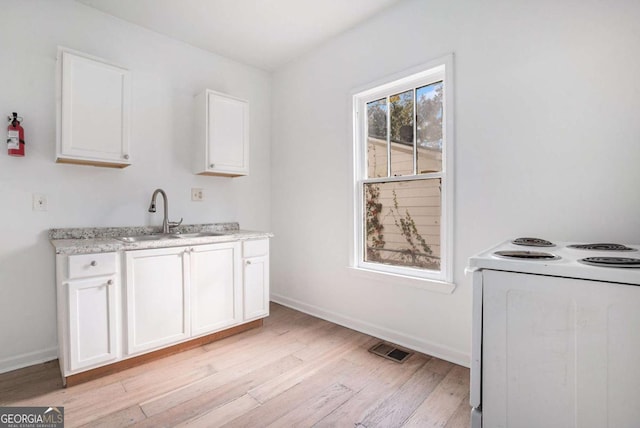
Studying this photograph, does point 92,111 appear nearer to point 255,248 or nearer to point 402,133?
point 255,248

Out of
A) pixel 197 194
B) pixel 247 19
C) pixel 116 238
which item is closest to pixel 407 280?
pixel 197 194

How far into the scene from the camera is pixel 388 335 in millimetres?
2553

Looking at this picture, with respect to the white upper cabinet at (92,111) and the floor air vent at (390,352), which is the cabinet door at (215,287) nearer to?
the white upper cabinet at (92,111)

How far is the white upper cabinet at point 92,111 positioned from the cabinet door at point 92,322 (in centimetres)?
91

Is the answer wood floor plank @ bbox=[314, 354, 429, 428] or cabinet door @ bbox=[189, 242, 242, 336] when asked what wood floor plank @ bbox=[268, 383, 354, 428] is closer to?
wood floor plank @ bbox=[314, 354, 429, 428]

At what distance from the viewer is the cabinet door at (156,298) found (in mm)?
2064

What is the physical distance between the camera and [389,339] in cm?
254

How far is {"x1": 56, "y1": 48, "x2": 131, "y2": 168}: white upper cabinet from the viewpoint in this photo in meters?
2.05

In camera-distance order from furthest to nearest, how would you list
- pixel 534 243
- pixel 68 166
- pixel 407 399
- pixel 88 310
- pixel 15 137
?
pixel 68 166
pixel 15 137
pixel 88 310
pixel 407 399
pixel 534 243

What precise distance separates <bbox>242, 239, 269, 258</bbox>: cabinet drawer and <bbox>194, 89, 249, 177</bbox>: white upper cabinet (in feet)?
2.36

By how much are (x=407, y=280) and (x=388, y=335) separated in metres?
0.52

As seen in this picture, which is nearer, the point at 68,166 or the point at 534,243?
the point at 534,243

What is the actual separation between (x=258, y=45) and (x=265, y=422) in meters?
3.14

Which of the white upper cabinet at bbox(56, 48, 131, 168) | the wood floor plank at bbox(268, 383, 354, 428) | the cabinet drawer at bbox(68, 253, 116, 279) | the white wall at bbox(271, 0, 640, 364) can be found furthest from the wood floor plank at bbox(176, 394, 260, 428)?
the white upper cabinet at bbox(56, 48, 131, 168)
